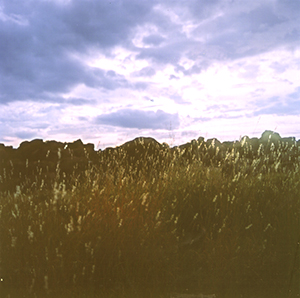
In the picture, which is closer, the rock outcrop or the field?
the field

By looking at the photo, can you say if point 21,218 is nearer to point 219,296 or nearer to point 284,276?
point 219,296

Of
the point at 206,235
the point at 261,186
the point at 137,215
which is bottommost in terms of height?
the point at 206,235

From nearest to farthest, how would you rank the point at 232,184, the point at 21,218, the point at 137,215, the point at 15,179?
the point at 137,215
the point at 21,218
the point at 232,184
the point at 15,179

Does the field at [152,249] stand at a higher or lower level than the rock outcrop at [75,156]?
lower

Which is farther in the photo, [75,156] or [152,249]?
[75,156]

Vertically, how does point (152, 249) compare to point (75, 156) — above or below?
below

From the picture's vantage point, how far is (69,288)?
2.49m

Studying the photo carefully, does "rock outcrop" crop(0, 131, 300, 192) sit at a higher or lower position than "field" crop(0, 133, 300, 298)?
higher

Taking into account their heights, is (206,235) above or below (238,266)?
above

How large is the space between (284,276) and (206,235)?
0.80 m

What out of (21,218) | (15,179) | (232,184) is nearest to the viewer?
(21,218)

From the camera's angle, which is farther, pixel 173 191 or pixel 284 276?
pixel 173 191

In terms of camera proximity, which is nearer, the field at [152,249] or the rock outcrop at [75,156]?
the field at [152,249]

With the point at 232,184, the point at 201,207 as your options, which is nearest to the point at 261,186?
the point at 232,184
